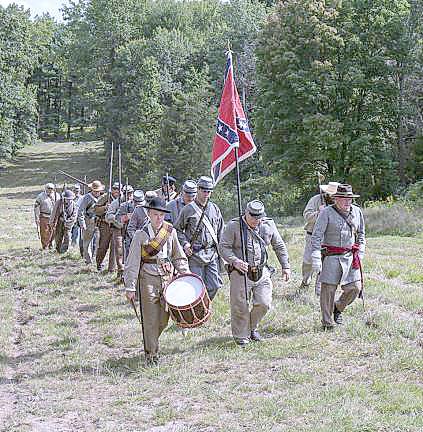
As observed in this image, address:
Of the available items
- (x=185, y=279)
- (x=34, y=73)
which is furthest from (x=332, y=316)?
(x=34, y=73)

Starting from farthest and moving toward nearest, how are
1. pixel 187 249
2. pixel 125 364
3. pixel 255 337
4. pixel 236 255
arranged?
pixel 187 249 < pixel 255 337 < pixel 236 255 < pixel 125 364

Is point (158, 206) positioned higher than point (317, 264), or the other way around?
point (158, 206)

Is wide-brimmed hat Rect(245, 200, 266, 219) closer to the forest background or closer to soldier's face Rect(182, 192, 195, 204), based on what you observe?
soldier's face Rect(182, 192, 195, 204)

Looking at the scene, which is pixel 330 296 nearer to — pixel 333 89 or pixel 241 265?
pixel 241 265

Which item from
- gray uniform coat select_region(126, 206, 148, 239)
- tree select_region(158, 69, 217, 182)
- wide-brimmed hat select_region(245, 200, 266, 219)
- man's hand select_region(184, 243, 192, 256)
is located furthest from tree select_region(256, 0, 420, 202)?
wide-brimmed hat select_region(245, 200, 266, 219)

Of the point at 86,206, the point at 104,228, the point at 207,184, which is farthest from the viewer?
the point at 86,206

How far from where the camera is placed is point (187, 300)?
8.04m

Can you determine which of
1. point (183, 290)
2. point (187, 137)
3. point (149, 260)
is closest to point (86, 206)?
point (149, 260)

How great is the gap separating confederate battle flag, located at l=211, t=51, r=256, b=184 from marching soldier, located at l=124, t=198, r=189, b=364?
1554 millimetres

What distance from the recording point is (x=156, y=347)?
27.5 ft

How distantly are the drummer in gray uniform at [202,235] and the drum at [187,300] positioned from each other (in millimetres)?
1452

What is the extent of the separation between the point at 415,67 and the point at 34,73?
58.9 metres

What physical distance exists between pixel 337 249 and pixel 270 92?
82.9 feet

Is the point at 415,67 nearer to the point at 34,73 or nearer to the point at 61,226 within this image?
the point at 61,226
